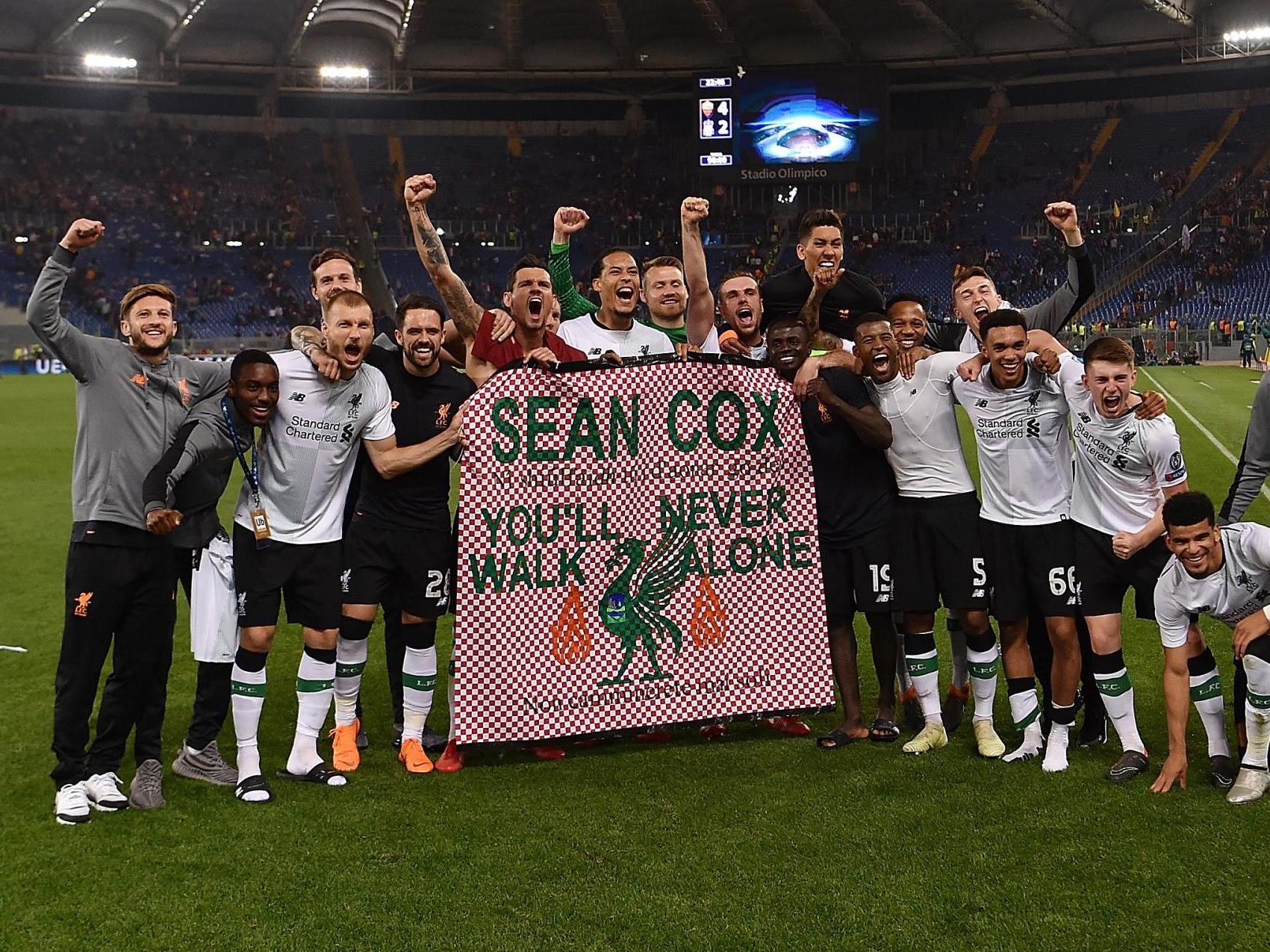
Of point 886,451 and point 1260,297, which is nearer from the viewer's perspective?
point 886,451

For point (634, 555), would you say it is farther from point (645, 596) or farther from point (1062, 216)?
point (1062, 216)

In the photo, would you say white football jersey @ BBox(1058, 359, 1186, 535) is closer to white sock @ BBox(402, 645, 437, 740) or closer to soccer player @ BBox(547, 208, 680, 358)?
soccer player @ BBox(547, 208, 680, 358)

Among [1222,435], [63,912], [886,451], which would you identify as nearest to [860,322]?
[886,451]

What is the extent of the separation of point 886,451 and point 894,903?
258 cm

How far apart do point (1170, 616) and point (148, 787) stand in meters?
4.63

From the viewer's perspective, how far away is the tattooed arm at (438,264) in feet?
19.4

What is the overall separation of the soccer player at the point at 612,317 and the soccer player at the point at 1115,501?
2151 millimetres

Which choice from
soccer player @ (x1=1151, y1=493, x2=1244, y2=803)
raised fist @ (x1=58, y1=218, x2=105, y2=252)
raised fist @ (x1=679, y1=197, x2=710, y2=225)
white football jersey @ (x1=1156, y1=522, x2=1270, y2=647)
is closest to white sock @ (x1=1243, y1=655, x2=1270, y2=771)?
soccer player @ (x1=1151, y1=493, x2=1244, y2=803)

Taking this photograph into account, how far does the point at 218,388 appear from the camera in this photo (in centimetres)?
563

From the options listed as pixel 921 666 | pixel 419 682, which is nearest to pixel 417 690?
pixel 419 682

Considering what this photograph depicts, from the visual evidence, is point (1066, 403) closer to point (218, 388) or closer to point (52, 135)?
point (218, 388)

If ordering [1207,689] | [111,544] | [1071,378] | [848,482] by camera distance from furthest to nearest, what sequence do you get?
[848,482] → [1071,378] → [1207,689] → [111,544]

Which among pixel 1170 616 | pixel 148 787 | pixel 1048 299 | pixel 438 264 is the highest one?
pixel 438 264

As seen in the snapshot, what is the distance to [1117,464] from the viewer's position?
557 centimetres
